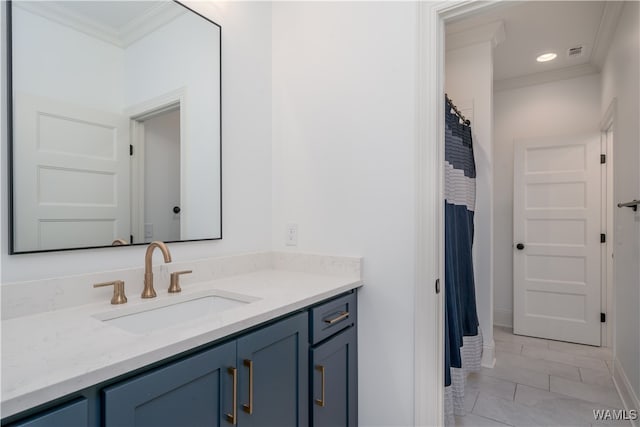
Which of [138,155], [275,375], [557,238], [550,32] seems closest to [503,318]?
[557,238]

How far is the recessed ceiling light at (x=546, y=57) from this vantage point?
3.19m

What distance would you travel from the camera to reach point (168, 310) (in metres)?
1.27

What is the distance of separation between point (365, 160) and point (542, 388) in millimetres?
2119

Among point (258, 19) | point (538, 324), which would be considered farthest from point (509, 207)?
point (258, 19)

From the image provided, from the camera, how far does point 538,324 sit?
137 inches

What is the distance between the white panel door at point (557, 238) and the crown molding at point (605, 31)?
71 centimetres

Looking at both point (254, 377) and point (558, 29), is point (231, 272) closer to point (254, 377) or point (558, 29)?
point (254, 377)

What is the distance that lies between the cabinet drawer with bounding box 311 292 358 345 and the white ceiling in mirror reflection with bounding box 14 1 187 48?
1266mm

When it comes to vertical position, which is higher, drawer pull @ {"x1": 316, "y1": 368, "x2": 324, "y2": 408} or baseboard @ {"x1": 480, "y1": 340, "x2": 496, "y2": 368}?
drawer pull @ {"x1": 316, "y1": 368, "x2": 324, "y2": 408}

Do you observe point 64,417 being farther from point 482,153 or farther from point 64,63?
point 482,153

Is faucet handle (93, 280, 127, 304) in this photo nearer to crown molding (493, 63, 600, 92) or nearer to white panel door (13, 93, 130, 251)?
white panel door (13, 93, 130, 251)

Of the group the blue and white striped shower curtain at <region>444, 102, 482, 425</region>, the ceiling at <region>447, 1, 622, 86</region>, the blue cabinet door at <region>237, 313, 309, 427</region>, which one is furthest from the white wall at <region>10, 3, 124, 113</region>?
the ceiling at <region>447, 1, 622, 86</region>

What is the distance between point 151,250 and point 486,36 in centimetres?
293

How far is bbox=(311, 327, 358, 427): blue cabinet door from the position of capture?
4.31ft
